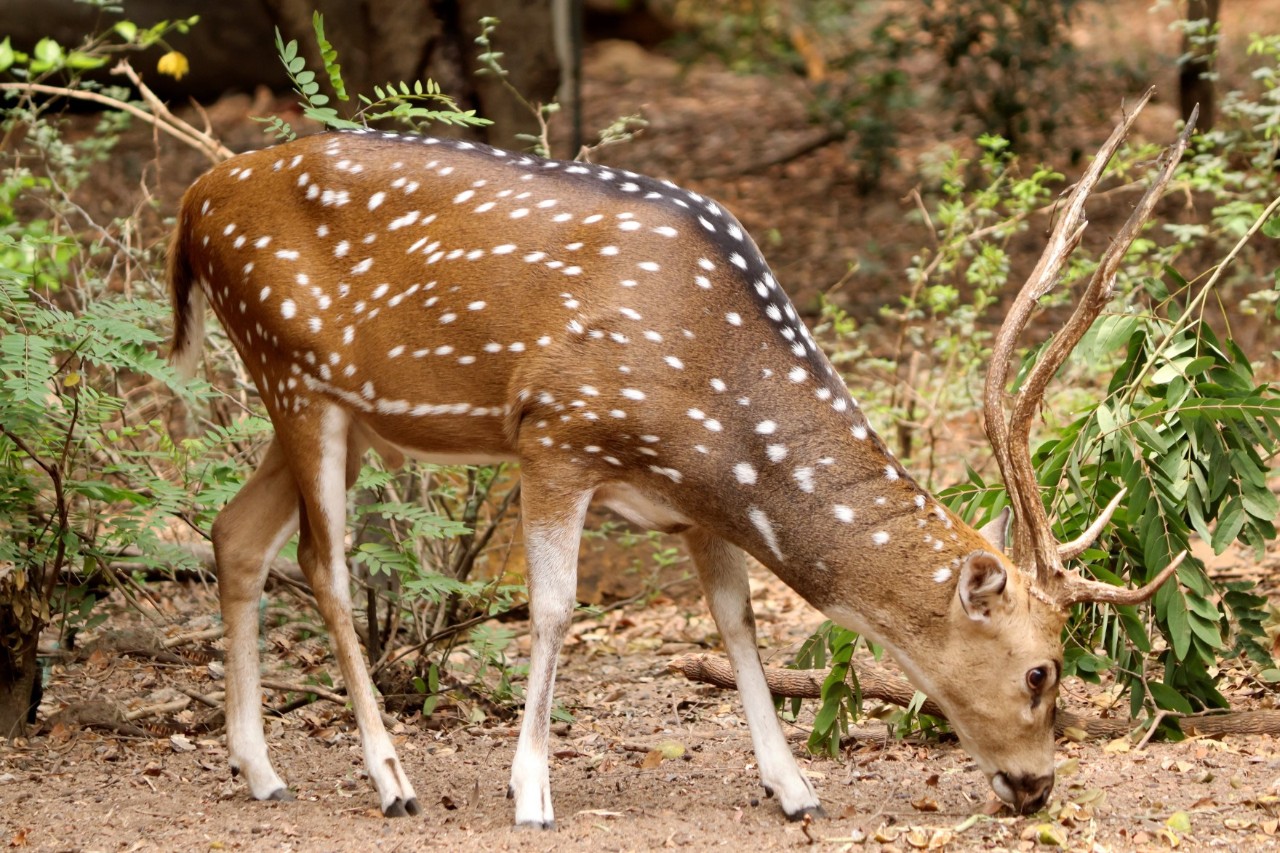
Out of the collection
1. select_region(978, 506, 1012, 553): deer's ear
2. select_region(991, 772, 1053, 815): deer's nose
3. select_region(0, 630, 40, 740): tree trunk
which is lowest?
select_region(0, 630, 40, 740): tree trunk

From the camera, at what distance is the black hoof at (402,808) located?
4.82 meters

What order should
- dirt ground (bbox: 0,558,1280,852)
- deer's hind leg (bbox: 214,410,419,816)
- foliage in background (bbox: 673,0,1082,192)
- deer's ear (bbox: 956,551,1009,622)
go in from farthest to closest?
1. foliage in background (bbox: 673,0,1082,192)
2. deer's hind leg (bbox: 214,410,419,816)
3. dirt ground (bbox: 0,558,1280,852)
4. deer's ear (bbox: 956,551,1009,622)

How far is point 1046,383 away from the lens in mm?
4363

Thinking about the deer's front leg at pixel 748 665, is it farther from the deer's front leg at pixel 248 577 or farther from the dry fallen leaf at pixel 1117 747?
the deer's front leg at pixel 248 577

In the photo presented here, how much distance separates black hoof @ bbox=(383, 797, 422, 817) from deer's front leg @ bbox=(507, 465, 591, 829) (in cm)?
42

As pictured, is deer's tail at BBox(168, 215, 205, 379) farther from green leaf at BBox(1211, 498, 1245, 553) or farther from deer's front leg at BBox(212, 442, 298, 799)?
green leaf at BBox(1211, 498, 1245, 553)

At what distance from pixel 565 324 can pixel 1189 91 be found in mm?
9800

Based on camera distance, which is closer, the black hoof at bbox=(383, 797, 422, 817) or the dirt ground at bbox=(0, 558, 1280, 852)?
the dirt ground at bbox=(0, 558, 1280, 852)

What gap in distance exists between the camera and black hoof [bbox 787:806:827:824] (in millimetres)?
4645

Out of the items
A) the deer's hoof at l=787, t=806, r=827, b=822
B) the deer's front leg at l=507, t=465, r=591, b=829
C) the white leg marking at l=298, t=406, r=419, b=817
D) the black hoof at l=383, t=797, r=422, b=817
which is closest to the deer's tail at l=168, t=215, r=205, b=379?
the white leg marking at l=298, t=406, r=419, b=817

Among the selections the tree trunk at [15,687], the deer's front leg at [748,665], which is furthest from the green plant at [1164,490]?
→ the tree trunk at [15,687]

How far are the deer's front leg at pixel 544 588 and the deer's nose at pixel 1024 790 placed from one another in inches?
53.9

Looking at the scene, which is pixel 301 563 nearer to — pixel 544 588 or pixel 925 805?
pixel 544 588

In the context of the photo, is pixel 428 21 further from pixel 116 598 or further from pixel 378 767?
pixel 378 767
